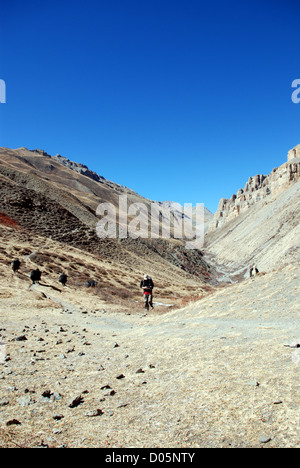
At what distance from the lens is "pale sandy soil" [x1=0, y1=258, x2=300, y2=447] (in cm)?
345

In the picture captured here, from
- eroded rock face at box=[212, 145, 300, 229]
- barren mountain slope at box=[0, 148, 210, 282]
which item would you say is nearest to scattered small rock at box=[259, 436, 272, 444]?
barren mountain slope at box=[0, 148, 210, 282]

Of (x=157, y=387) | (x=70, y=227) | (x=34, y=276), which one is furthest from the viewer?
(x=70, y=227)

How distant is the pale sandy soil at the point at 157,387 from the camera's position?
3453 mm

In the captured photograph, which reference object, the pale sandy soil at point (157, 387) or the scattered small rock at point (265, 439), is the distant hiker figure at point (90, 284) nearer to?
the pale sandy soil at point (157, 387)

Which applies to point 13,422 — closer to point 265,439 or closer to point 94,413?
point 94,413

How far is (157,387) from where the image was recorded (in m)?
4.89

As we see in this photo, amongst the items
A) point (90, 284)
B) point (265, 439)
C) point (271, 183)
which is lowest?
point (265, 439)

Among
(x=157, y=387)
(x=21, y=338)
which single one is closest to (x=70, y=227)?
(x=21, y=338)

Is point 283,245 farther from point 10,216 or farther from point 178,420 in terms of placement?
point 178,420

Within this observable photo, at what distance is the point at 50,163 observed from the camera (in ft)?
634

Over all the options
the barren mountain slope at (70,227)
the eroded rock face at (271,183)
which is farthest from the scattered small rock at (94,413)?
the eroded rock face at (271,183)

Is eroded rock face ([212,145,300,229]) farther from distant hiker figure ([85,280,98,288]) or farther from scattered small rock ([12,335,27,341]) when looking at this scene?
scattered small rock ([12,335,27,341])

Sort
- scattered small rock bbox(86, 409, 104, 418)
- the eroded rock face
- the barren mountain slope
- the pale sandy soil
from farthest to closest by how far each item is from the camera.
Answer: the eroded rock face, the barren mountain slope, scattered small rock bbox(86, 409, 104, 418), the pale sandy soil
